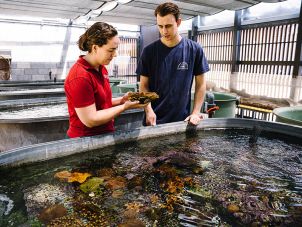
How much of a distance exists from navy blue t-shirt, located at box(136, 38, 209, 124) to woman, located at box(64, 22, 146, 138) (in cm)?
71

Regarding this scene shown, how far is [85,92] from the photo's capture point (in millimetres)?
1815

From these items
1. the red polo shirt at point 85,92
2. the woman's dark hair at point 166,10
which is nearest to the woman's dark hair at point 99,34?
the red polo shirt at point 85,92

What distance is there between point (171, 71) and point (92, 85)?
1.04m

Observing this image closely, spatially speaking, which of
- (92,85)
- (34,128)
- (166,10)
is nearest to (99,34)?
(92,85)

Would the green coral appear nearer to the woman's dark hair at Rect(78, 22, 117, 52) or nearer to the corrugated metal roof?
the woman's dark hair at Rect(78, 22, 117, 52)

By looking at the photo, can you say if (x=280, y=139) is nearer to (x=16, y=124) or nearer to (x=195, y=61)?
(x=195, y=61)

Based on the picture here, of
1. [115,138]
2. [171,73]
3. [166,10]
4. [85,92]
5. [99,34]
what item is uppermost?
[166,10]

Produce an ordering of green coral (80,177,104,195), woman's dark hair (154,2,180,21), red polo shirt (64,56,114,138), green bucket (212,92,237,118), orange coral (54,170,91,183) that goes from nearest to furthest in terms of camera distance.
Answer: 1. green coral (80,177,104,195)
2. orange coral (54,170,91,183)
3. red polo shirt (64,56,114,138)
4. woman's dark hair (154,2,180,21)
5. green bucket (212,92,237,118)

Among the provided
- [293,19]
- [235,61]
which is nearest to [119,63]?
[235,61]

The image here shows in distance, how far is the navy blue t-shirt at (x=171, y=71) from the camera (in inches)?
105

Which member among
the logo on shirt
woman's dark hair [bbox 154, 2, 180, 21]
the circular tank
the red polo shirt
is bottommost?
the circular tank

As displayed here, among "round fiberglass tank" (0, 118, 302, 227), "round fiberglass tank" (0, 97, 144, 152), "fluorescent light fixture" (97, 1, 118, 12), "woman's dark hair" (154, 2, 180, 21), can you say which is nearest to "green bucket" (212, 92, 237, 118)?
"round fiberglass tank" (0, 97, 144, 152)

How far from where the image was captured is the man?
8.77ft

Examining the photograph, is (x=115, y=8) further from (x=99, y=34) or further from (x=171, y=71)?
(x=99, y=34)
